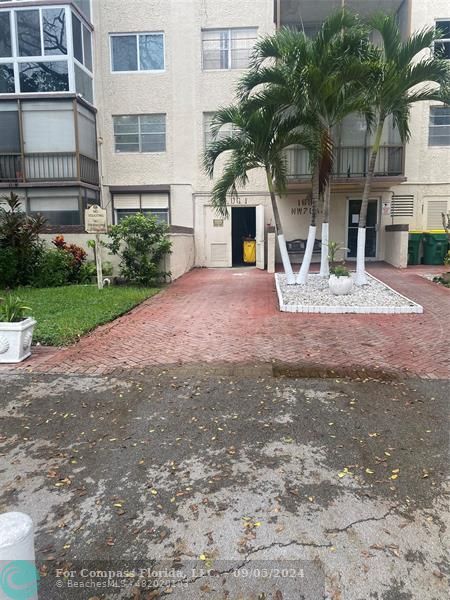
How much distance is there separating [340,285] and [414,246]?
7.88 m

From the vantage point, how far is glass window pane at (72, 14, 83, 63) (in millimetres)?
14953

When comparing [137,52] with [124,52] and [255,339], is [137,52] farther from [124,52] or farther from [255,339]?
[255,339]

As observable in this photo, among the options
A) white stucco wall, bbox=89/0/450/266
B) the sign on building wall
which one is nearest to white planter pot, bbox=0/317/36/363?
the sign on building wall

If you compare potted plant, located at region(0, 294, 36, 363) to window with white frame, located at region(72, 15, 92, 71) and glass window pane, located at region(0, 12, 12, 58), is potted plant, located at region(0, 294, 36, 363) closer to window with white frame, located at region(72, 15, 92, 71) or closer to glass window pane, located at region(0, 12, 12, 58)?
window with white frame, located at region(72, 15, 92, 71)

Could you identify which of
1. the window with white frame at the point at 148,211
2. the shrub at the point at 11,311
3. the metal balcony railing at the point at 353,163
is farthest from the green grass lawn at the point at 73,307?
the metal balcony railing at the point at 353,163

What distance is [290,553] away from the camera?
242 centimetres

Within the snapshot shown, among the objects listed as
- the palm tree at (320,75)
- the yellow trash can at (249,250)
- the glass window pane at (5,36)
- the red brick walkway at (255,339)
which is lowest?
the red brick walkway at (255,339)

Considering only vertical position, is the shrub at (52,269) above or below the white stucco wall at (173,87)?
below

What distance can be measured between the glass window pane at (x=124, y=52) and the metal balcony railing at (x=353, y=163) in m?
7.02

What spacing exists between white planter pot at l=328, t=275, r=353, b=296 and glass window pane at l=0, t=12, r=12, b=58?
1347 centimetres

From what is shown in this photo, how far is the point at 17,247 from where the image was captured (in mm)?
11656

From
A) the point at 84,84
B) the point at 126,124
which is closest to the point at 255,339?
the point at 126,124

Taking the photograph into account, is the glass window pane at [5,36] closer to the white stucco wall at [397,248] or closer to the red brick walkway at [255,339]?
the red brick walkway at [255,339]

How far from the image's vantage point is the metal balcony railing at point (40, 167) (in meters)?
15.1
